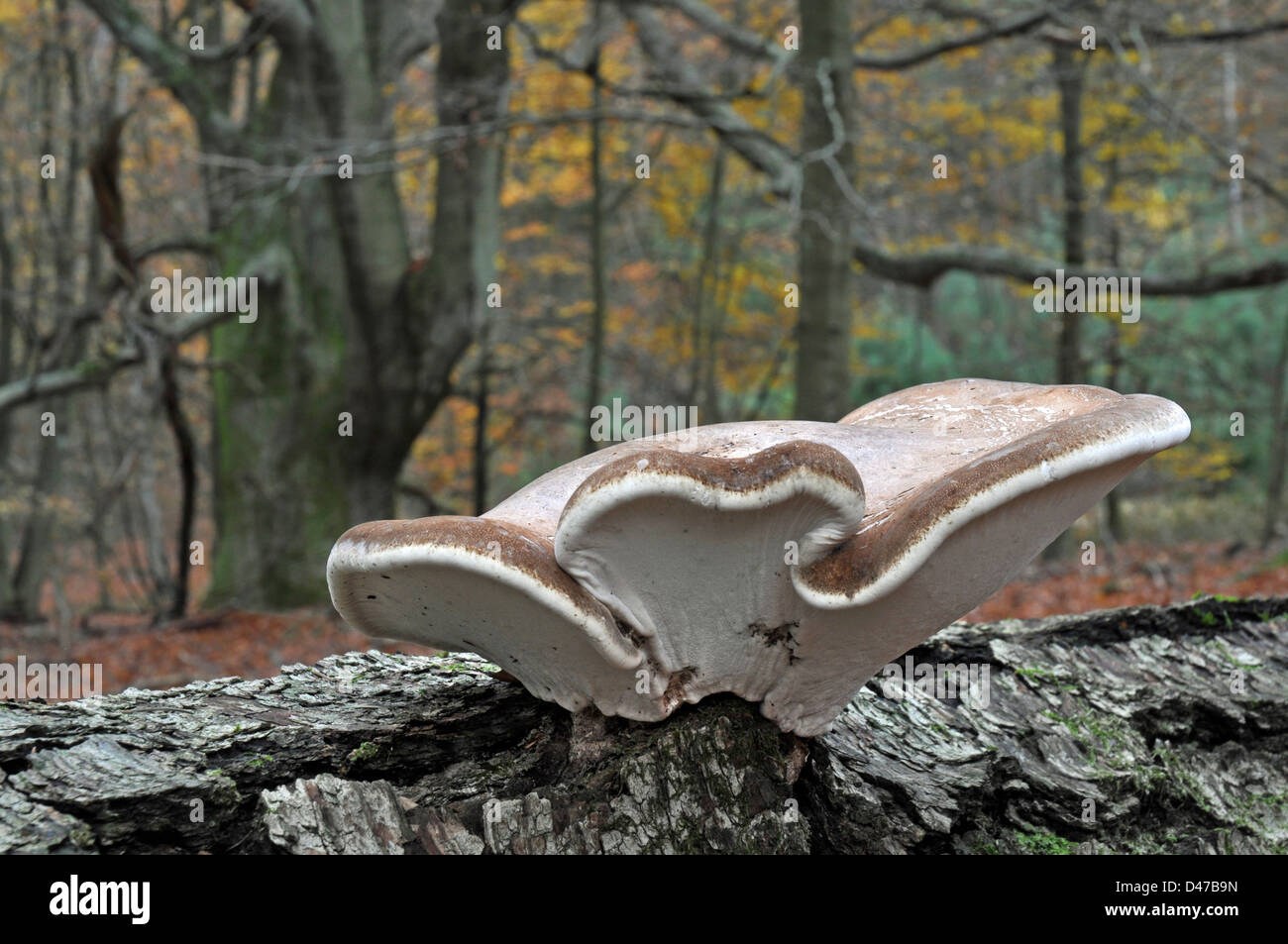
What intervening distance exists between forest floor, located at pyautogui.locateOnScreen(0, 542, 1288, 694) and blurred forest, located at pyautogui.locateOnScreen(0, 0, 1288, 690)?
53mm

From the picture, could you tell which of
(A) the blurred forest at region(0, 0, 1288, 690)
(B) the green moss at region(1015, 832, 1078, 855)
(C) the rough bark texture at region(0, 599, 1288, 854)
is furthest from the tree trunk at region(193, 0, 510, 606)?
(B) the green moss at region(1015, 832, 1078, 855)

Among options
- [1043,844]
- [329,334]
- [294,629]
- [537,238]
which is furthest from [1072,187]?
[1043,844]

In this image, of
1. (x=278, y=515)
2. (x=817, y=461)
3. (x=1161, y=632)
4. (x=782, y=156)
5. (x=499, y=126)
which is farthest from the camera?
(x=278, y=515)

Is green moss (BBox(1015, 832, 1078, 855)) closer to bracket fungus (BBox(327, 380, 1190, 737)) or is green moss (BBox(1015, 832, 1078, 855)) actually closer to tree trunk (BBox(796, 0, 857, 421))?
bracket fungus (BBox(327, 380, 1190, 737))

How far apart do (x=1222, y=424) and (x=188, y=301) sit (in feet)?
44.0

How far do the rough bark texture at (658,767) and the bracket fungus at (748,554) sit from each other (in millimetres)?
119

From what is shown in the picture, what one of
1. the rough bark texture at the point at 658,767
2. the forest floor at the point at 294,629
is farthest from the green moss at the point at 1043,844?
the forest floor at the point at 294,629

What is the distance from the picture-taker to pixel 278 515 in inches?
335

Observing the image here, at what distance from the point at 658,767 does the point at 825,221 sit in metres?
5.54

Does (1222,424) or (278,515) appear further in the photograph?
(1222,424)

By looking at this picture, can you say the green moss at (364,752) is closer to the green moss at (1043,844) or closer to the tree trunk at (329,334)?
the green moss at (1043,844)
